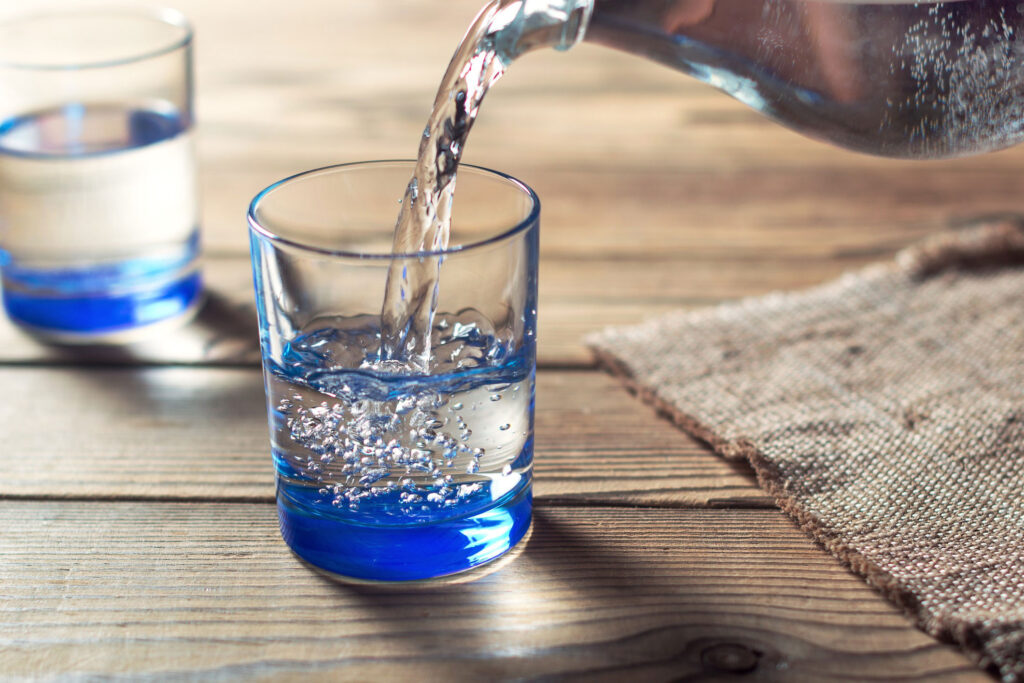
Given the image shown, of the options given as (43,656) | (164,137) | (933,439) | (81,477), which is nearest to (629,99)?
(164,137)

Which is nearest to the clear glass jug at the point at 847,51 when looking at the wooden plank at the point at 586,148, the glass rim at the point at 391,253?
the glass rim at the point at 391,253

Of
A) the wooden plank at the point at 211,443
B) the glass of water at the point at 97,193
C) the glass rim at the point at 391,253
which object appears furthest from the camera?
the glass of water at the point at 97,193

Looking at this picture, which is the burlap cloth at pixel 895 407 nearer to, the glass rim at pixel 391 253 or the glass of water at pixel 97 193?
the glass rim at pixel 391 253

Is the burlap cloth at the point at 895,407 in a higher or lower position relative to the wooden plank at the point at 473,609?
higher

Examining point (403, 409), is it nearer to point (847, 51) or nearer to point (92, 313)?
point (847, 51)

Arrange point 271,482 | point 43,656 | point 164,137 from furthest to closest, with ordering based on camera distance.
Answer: point 164,137 → point 271,482 → point 43,656

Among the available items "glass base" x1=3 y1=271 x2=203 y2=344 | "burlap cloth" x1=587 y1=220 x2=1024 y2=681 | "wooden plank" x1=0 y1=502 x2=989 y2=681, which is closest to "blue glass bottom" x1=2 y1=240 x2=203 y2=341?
"glass base" x1=3 y1=271 x2=203 y2=344

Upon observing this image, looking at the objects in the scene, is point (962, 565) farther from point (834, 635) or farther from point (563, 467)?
point (563, 467)

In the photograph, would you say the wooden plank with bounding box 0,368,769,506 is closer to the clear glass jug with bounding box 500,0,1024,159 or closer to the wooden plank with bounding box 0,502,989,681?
the wooden plank with bounding box 0,502,989,681
